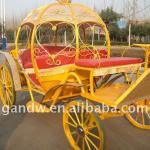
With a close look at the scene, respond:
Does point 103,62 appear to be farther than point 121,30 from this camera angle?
No

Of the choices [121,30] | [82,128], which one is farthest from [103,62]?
[121,30]

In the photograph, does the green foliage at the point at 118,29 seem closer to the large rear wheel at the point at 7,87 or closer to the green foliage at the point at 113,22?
the green foliage at the point at 113,22

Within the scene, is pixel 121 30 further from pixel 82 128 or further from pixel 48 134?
pixel 82 128

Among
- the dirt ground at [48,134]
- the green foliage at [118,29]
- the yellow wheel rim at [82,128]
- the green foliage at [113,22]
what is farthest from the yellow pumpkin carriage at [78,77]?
the green foliage at [113,22]

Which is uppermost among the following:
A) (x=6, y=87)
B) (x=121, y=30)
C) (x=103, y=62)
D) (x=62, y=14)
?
(x=121, y=30)

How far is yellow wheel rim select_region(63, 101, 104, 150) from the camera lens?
3693 millimetres

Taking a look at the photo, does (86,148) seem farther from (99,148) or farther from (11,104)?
(11,104)

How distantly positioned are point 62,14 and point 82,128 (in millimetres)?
1794

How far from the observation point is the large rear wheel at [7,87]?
5639mm

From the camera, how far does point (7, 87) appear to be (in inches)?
230

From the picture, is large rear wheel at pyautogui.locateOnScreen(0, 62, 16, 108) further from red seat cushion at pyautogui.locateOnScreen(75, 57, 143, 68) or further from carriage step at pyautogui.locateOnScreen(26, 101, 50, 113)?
red seat cushion at pyautogui.locateOnScreen(75, 57, 143, 68)

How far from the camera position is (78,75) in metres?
4.36

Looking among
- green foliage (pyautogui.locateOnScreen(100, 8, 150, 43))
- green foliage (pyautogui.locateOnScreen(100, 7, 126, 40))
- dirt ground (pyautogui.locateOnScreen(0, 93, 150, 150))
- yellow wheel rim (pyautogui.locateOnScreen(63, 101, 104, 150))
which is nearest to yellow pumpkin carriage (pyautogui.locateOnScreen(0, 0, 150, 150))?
yellow wheel rim (pyautogui.locateOnScreen(63, 101, 104, 150))

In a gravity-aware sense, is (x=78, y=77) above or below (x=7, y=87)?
above
